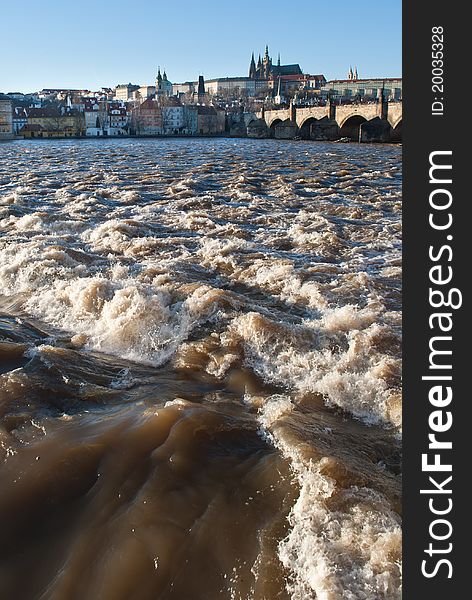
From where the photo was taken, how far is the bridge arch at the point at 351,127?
88312mm

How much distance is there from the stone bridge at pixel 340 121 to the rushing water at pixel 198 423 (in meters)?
71.0

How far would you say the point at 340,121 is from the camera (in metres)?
90.4

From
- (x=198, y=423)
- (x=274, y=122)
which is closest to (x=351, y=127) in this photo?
(x=274, y=122)

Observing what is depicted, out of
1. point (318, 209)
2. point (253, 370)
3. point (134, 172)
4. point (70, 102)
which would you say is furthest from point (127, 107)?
point (253, 370)

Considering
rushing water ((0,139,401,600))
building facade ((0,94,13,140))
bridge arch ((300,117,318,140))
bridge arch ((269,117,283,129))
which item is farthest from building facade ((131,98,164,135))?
rushing water ((0,139,401,600))

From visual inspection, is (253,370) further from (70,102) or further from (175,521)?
(70,102)

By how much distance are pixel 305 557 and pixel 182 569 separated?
788mm

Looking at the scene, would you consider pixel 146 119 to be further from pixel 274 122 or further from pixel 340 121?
pixel 340 121

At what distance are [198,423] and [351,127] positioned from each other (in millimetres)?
94776

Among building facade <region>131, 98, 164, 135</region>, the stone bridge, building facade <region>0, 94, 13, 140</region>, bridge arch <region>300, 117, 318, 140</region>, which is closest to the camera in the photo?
the stone bridge

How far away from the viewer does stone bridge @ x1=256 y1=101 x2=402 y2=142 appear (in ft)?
260

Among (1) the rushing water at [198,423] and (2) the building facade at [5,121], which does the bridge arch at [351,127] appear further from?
(1) the rushing water at [198,423]

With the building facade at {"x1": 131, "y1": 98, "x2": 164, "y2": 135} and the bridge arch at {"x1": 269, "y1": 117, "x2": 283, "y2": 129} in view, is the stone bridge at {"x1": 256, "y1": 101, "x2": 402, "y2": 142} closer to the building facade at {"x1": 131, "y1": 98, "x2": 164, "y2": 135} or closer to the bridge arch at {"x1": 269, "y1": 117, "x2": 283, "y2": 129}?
the bridge arch at {"x1": 269, "y1": 117, "x2": 283, "y2": 129}

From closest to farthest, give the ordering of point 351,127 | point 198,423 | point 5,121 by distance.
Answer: point 198,423
point 351,127
point 5,121
